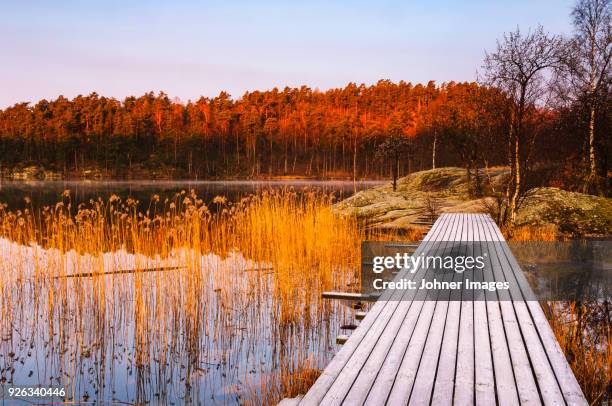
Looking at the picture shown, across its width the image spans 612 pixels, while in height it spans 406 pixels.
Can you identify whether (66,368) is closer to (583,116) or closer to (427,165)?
(583,116)

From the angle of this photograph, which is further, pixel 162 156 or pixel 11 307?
pixel 162 156

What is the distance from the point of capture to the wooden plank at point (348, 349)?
7.99 feet

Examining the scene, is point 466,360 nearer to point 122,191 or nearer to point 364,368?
point 364,368

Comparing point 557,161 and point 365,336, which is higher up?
Answer: point 557,161

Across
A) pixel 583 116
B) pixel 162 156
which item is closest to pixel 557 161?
pixel 583 116

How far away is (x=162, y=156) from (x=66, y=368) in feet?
205

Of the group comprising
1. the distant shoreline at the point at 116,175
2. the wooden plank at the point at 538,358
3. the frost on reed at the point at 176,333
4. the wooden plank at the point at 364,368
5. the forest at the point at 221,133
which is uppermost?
the forest at the point at 221,133

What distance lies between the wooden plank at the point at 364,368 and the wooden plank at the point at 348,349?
1.5 inches

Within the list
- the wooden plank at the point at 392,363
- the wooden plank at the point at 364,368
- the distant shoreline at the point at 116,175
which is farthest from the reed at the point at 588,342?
the distant shoreline at the point at 116,175

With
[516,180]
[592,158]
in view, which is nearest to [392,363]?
[516,180]

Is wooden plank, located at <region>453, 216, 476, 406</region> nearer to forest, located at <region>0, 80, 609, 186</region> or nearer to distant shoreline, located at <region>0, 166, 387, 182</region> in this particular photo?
forest, located at <region>0, 80, 609, 186</region>

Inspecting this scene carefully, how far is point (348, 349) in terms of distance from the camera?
3059 millimetres

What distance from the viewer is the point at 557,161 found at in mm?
18500

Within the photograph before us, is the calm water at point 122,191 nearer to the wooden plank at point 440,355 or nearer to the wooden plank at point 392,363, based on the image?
the wooden plank at point 440,355
